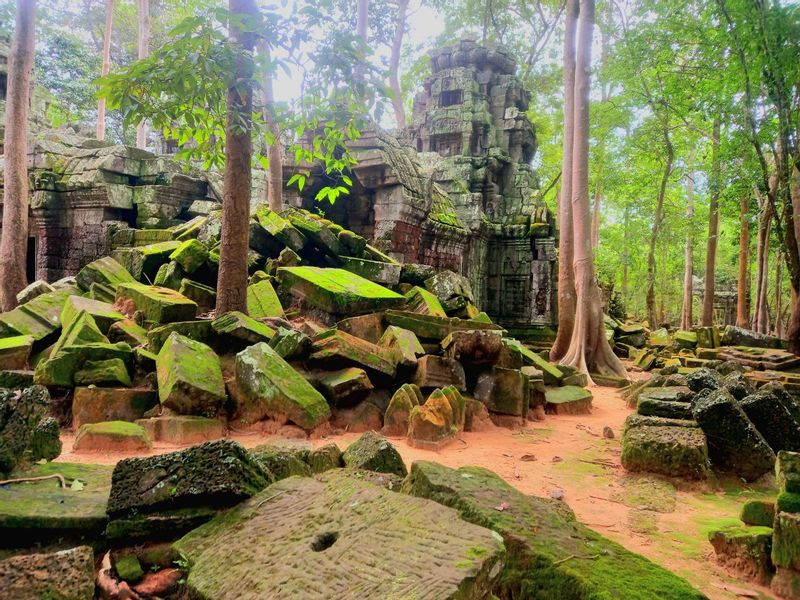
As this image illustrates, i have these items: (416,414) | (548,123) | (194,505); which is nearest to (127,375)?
(416,414)

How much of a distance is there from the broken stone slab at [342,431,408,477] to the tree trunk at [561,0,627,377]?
7528mm

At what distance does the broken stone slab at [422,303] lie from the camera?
22.0 ft

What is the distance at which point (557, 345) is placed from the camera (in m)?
10.8

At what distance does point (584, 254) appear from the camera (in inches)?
398

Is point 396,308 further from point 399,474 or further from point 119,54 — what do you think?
point 119,54

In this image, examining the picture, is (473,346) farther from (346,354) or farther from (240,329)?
(240,329)

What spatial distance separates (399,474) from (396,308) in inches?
139

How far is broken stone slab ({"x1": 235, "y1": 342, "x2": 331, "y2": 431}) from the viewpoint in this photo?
441cm

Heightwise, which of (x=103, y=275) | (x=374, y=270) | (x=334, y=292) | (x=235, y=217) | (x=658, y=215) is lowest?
(x=334, y=292)

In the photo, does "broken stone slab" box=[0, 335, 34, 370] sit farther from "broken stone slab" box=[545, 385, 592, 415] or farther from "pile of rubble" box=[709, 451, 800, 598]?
"broken stone slab" box=[545, 385, 592, 415]

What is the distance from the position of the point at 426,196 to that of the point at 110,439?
7.75 metres

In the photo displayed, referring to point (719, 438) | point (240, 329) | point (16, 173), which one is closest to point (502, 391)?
point (719, 438)

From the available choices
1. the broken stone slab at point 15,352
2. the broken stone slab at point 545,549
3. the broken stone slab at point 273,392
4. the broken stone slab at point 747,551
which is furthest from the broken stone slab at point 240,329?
the broken stone slab at point 747,551

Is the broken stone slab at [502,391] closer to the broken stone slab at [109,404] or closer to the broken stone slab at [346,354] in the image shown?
the broken stone slab at [346,354]
